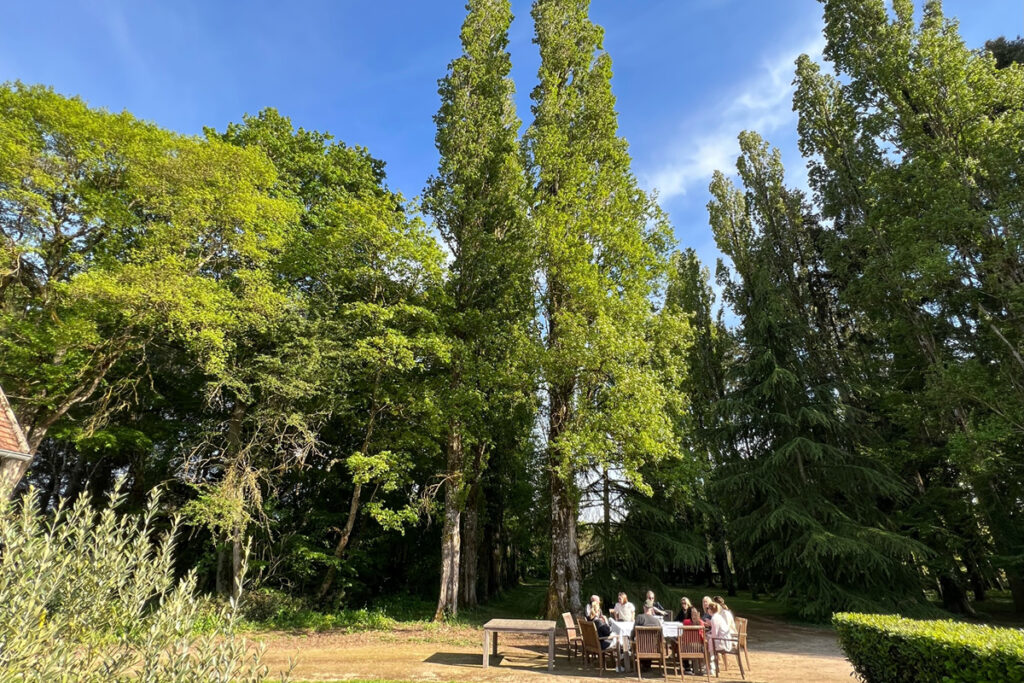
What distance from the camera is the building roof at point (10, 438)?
994cm

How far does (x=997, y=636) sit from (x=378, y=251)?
50.2 feet

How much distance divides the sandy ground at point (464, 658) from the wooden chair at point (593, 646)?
0.84 ft

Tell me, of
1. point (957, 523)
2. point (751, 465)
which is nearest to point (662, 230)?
point (751, 465)

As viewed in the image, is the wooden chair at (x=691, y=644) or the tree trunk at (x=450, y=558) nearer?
the wooden chair at (x=691, y=644)

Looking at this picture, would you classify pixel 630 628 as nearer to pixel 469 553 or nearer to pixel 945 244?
pixel 469 553

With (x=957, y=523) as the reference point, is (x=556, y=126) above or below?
above

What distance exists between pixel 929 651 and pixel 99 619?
8.19 meters

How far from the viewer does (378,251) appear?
15695 mm

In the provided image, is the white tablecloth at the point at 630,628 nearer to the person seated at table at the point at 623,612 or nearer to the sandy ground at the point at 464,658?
the person seated at table at the point at 623,612

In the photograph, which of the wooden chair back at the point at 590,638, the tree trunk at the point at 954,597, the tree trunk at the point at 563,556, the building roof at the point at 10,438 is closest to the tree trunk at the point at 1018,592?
the tree trunk at the point at 954,597

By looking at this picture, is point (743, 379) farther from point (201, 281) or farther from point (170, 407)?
point (170, 407)

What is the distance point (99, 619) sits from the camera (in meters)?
3.21

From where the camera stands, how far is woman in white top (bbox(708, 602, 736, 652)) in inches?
349

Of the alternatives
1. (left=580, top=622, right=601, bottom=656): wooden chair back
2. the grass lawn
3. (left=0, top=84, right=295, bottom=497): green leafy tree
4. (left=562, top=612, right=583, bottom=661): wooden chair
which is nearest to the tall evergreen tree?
the grass lawn
